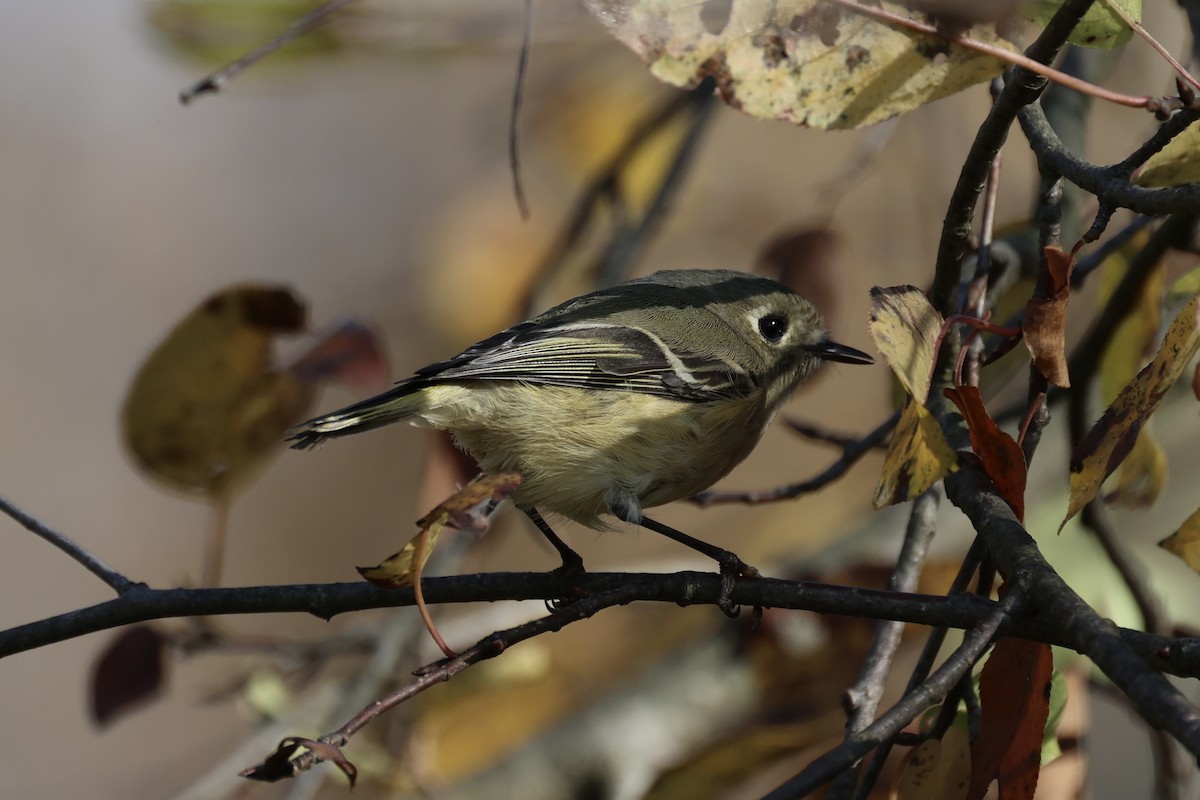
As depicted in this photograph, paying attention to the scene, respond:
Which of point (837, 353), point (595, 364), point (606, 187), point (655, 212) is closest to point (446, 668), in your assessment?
point (595, 364)

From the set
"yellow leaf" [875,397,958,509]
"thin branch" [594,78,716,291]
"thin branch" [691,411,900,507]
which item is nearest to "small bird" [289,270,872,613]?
"thin branch" [691,411,900,507]

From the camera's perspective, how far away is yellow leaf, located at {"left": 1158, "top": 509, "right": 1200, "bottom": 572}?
92 cm

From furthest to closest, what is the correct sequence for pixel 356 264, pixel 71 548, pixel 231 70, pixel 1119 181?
pixel 356 264, pixel 231 70, pixel 71 548, pixel 1119 181

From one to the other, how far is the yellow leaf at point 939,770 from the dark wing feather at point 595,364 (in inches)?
30.1

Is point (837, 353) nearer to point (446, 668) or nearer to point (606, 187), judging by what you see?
point (606, 187)

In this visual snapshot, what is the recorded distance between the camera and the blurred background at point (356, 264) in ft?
6.94

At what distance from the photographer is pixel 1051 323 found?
894mm

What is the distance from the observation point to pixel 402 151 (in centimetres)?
385

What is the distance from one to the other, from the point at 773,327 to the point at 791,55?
90cm

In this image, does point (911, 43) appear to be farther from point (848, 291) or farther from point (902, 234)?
point (902, 234)

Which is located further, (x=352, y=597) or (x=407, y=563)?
(x=352, y=597)

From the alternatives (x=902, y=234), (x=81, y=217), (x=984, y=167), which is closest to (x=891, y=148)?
(x=902, y=234)

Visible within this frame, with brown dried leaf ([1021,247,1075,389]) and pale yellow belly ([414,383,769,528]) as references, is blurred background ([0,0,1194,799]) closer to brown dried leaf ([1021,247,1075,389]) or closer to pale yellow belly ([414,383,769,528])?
pale yellow belly ([414,383,769,528])

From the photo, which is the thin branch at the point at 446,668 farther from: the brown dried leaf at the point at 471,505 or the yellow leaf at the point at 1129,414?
the yellow leaf at the point at 1129,414
